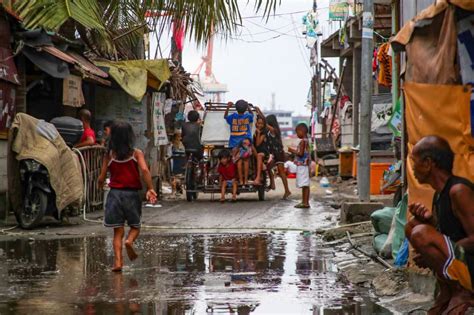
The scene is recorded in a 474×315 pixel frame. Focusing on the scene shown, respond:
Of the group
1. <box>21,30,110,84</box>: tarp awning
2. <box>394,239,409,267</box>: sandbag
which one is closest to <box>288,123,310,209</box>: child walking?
<box>21,30,110,84</box>: tarp awning

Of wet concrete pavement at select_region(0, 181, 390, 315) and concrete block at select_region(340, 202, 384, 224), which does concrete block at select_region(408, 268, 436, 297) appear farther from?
concrete block at select_region(340, 202, 384, 224)

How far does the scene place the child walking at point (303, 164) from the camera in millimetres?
17469

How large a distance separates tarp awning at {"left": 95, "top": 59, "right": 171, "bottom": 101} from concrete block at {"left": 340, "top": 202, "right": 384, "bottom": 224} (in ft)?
20.8

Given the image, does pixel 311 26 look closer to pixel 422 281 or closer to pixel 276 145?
pixel 276 145

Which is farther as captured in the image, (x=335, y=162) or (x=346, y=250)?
(x=335, y=162)

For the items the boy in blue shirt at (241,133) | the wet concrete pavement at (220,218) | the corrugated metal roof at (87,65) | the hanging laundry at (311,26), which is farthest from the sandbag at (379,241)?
the hanging laundry at (311,26)

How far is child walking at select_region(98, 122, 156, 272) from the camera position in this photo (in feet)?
32.4

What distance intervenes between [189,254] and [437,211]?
17.5ft

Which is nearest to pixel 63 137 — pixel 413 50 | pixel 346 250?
pixel 346 250

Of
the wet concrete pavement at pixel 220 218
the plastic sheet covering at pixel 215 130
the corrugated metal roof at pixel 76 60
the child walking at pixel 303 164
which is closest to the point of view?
the wet concrete pavement at pixel 220 218

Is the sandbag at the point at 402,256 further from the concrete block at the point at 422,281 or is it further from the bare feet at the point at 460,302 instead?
the bare feet at the point at 460,302

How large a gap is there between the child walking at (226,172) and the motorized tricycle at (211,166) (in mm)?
179

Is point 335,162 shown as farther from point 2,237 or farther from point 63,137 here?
point 2,237

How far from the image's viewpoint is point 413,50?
25.7 feet
